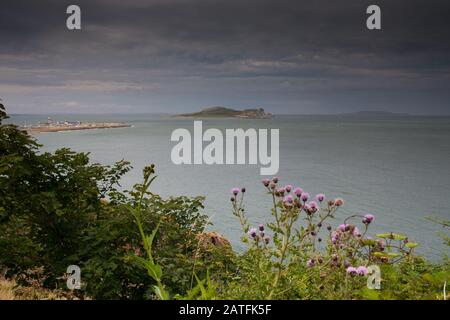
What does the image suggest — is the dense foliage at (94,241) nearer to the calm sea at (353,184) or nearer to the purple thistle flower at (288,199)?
the purple thistle flower at (288,199)

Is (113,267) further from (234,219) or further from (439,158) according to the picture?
(439,158)

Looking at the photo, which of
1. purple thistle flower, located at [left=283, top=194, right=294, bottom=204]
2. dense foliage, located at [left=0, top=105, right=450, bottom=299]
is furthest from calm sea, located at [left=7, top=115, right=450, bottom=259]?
purple thistle flower, located at [left=283, top=194, right=294, bottom=204]

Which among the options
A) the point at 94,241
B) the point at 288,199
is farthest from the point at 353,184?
the point at 288,199

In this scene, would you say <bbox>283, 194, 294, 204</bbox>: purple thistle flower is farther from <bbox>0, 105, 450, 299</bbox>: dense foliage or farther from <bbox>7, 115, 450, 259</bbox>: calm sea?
<bbox>7, 115, 450, 259</bbox>: calm sea

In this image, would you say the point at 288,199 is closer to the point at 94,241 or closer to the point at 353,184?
the point at 94,241

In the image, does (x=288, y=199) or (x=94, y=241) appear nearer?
(x=288, y=199)

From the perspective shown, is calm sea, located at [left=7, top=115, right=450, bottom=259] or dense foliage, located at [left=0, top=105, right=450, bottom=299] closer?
dense foliage, located at [left=0, top=105, right=450, bottom=299]

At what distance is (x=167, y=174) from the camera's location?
214 feet

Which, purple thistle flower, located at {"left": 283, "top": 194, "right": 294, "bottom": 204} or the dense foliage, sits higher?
purple thistle flower, located at {"left": 283, "top": 194, "right": 294, "bottom": 204}

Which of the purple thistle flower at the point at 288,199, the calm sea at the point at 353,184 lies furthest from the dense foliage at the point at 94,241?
the calm sea at the point at 353,184

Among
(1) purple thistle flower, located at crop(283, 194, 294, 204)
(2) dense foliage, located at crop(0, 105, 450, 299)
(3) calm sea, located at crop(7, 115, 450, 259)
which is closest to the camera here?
(1) purple thistle flower, located at crop(283, 194, 294, 204)

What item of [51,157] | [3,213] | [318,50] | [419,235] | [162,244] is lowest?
[419,235]
